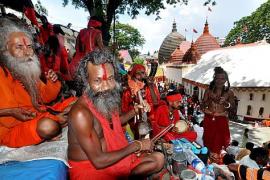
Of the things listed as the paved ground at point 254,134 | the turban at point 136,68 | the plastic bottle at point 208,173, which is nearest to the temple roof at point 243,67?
the paved ground at point 254,134

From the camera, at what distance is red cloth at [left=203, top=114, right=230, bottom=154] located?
5664mm

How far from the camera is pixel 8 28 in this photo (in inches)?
132

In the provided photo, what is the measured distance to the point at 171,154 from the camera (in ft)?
13.6

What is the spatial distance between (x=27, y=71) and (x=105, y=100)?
1.23 meters

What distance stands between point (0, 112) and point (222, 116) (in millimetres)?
4507

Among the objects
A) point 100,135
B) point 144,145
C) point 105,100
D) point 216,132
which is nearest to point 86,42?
point 105,100

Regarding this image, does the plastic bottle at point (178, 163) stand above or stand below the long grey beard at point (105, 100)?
below

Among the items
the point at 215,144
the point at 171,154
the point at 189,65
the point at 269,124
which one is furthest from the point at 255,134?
the point at 189,65

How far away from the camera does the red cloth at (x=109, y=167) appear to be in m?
2.75

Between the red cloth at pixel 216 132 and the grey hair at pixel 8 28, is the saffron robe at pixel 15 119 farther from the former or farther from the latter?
the red cloth at pixel 216 132

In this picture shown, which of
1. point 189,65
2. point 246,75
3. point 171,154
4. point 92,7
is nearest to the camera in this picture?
point 171,154

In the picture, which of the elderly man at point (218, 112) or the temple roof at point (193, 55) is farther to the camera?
the temple roof at point (193, 55)

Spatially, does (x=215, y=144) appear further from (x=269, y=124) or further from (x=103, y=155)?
(x=269, y=124)

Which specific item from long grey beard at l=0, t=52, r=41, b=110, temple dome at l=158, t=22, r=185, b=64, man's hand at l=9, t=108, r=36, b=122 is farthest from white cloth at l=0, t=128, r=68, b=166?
temple dome at l=158, t=22, r=185, b=64
